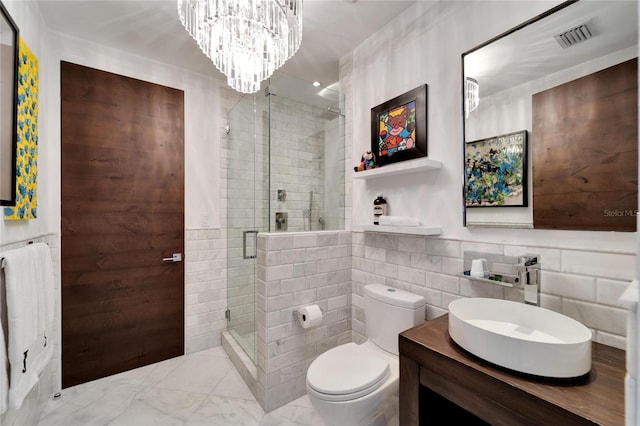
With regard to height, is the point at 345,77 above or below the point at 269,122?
above

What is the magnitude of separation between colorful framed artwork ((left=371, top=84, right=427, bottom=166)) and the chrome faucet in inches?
32.9

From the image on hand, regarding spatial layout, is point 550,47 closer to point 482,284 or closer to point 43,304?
point 482,284

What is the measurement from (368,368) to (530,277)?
3.04ft

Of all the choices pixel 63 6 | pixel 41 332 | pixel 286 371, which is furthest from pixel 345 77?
pixel 41 332

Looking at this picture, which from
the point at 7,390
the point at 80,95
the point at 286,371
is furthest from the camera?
the point at 80,95

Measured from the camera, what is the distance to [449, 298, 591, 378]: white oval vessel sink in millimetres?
886

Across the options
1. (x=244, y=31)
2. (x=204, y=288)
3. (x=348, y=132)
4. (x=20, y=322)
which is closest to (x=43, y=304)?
(x=20, y=322)

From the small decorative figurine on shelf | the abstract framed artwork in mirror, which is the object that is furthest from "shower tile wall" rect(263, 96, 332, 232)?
the abstract framed artwork in mirror

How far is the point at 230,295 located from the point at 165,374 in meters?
0.81

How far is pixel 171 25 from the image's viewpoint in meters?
1.99

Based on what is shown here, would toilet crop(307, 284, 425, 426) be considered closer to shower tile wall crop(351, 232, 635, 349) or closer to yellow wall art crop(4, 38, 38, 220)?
shower tile wall crop(351, 232, 635, 349)

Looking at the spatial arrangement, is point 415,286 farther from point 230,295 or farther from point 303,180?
point 230,295

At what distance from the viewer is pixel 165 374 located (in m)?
2.29

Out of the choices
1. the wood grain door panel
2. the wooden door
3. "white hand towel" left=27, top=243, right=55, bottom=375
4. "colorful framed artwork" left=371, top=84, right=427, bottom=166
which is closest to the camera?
the wood grain door panel
